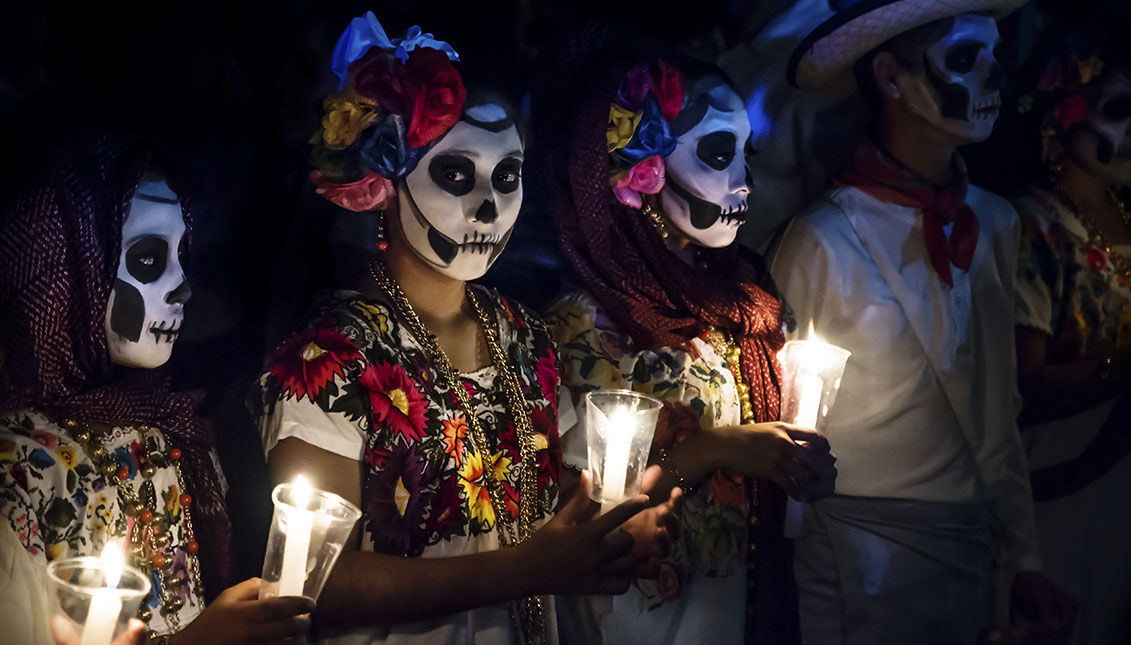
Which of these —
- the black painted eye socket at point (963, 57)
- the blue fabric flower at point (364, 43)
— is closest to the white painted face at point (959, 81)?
the black painted eye socket at point (963, 57)

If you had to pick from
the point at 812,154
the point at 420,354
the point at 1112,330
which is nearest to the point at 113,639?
the point at 420,354

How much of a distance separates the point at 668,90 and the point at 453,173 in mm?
554

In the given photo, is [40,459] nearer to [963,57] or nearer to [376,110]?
[376,110]

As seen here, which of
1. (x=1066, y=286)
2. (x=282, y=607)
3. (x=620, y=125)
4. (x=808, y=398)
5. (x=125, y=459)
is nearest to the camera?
(x=282, y=607)

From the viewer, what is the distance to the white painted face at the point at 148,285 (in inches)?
66.4

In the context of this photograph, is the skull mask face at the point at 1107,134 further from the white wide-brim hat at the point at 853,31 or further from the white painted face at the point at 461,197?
the white painted face at the point at 461,197

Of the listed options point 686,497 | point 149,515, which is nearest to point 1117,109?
point 686,497

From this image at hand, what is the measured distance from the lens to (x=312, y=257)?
1.96 m

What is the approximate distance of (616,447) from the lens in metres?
1.71

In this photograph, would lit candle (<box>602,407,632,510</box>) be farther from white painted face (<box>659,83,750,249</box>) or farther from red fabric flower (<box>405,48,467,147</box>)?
white painted face (<box>659,83,750,249</box>)

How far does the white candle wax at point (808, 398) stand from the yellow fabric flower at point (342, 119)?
0.93 meters

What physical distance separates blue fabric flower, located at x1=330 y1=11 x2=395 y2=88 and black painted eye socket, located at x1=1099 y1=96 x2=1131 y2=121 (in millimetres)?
2074

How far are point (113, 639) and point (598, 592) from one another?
790 millimetres

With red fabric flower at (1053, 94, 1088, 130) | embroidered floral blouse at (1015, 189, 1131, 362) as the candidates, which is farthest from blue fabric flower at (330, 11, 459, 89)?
red fabric flower at (1053, 94, 1088, 130)
